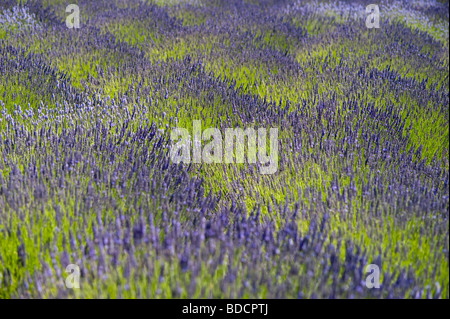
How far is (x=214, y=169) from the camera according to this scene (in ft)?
9.22

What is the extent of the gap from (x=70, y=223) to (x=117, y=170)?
51 cm

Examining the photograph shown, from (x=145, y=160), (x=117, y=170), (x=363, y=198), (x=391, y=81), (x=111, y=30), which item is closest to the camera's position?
(x=363, y=198)

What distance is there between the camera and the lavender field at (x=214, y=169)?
169 centimetres

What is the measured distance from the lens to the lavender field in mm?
1688

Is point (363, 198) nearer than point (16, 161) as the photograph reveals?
Yes

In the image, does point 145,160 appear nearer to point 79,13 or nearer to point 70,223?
point 70,223

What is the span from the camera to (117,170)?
238 centimetres

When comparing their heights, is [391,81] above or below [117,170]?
above
